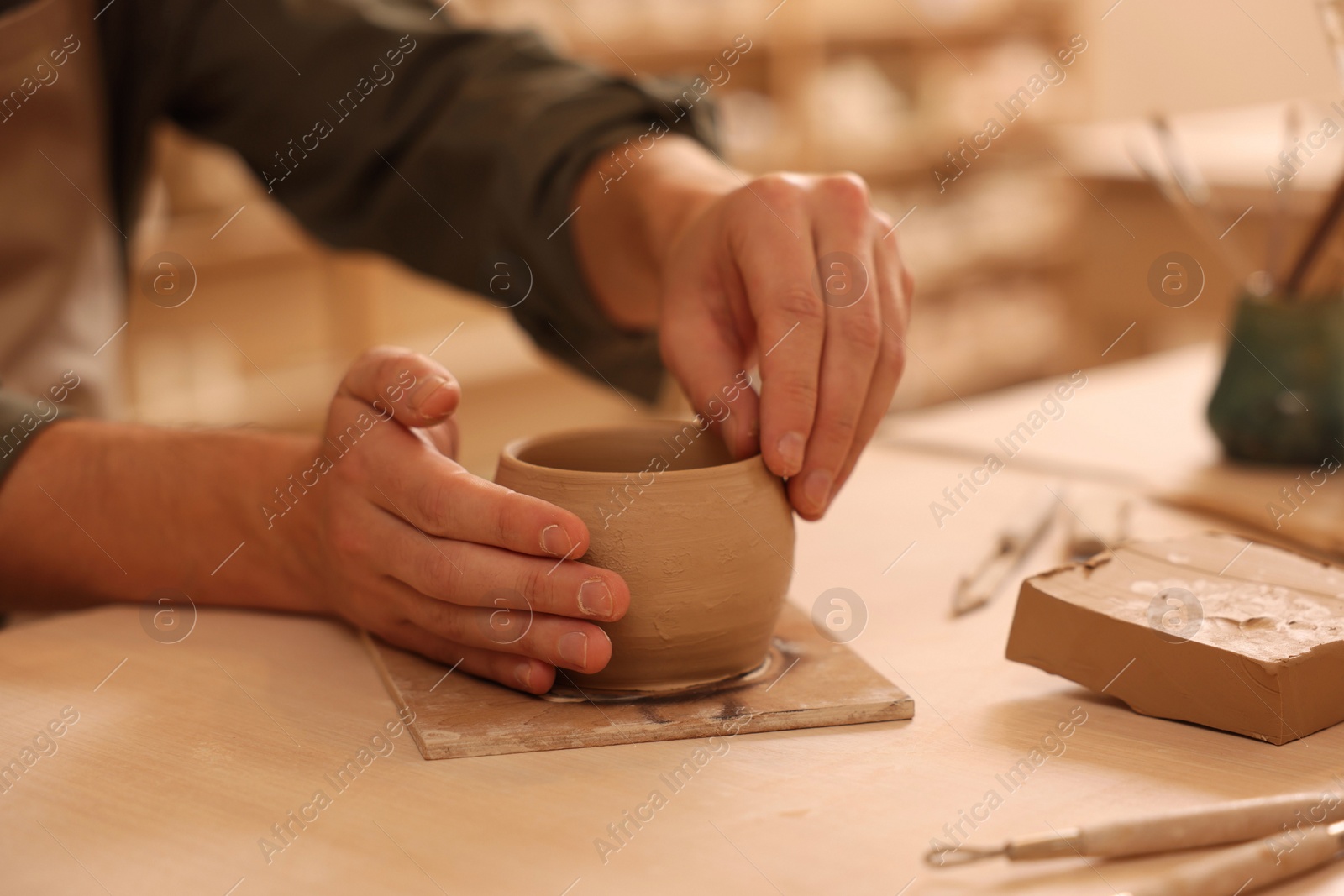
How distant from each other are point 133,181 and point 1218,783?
1245 mm

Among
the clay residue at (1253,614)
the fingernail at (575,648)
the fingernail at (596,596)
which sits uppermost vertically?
the fingernail at (596,596)

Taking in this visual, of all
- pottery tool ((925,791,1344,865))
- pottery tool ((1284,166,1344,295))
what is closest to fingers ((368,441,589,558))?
pottery tool ((925,791,1344,865))

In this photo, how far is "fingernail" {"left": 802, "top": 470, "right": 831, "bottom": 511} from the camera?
644 millimetres

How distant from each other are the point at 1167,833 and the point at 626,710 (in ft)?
0.85

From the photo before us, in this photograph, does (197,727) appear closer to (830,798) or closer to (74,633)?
(74,633)

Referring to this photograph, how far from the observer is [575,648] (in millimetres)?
568

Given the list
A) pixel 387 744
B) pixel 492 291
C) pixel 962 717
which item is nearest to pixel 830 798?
pixel 962 717

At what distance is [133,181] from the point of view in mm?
1295

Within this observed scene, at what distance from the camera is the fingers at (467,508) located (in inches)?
22.3

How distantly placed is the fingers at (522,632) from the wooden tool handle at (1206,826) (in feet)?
0.80

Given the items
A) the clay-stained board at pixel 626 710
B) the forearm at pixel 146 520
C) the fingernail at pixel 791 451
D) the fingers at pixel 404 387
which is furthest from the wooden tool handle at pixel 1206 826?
the forearm at pixel 146 520

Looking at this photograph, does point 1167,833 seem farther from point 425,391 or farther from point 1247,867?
point 425,391

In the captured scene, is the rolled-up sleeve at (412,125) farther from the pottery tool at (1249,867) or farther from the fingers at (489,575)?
the pottery tool at (1249,867)

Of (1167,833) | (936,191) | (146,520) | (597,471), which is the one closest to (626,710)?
(597,471)
